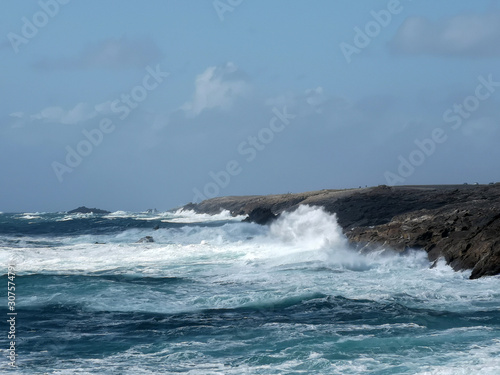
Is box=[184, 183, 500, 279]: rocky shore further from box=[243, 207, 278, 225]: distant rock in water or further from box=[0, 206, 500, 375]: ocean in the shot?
box=[243, 207, 278, 225]: distant rock in water

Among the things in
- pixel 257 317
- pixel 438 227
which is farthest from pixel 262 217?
pixel 257 317

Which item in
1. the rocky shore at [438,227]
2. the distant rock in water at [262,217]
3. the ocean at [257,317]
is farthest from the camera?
the distant rock in water at [262,217]

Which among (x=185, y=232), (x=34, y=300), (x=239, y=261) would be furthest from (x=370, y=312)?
(x=185, y=232)

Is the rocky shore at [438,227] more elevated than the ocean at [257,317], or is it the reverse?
the rocky shore at [438,227]

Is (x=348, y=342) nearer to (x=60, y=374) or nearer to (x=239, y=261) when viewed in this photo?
(x=60, y=374)

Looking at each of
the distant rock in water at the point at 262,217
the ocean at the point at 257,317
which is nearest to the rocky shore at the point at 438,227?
the ocean at the point at 257,317

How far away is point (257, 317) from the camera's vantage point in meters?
14.6

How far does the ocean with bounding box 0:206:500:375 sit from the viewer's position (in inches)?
423

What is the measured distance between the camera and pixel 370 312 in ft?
48.3

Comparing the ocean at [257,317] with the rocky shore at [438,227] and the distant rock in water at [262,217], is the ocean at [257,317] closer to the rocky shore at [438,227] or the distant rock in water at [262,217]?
the rocky shore at [438,227]

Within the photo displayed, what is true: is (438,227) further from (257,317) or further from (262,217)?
(262,217)

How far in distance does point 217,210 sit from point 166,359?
324 ft

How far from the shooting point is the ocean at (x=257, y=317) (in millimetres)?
10750

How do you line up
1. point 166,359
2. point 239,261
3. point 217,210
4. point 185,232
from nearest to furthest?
point 166,359, point 239,261, point 185,232, point 217,210
